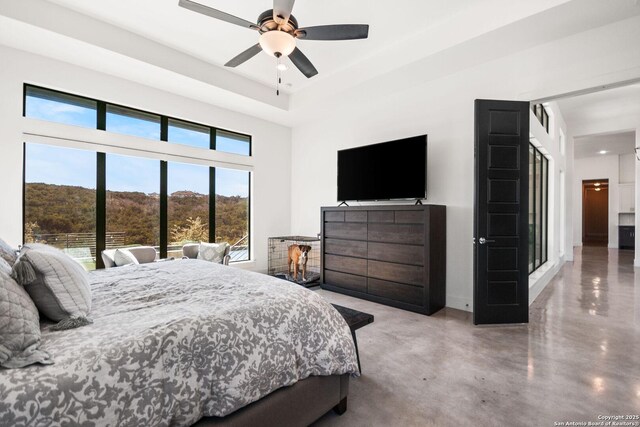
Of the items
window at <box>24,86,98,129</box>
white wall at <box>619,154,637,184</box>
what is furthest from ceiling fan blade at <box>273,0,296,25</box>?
white wall at <box>619,154,637,184</box>

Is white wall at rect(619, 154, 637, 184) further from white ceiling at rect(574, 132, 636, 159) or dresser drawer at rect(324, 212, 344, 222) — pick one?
dresser drawer at rect(324, 212, 344, 222)

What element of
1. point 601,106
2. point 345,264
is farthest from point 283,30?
point 601,106

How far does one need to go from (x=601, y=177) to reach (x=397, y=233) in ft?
31.4

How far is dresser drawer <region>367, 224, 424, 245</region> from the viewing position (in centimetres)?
356

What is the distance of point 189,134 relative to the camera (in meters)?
4.73

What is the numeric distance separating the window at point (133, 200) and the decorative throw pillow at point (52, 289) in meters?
3.06

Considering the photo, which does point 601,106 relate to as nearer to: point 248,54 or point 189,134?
point 248,54

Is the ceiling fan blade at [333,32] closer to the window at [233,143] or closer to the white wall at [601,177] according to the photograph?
the window at [233,143]

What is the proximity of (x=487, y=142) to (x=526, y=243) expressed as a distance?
3.79 ft

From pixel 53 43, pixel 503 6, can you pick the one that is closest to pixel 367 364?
pixel 503 6

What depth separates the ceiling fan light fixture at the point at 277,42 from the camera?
241cm

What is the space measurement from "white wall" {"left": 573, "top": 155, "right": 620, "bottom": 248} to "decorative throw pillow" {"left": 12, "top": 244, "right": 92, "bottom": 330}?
1234 centimetres

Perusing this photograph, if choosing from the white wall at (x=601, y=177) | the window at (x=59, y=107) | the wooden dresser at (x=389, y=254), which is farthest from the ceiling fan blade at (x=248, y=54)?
the white wall at (x=601, y=177)

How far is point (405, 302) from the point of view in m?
3.63
